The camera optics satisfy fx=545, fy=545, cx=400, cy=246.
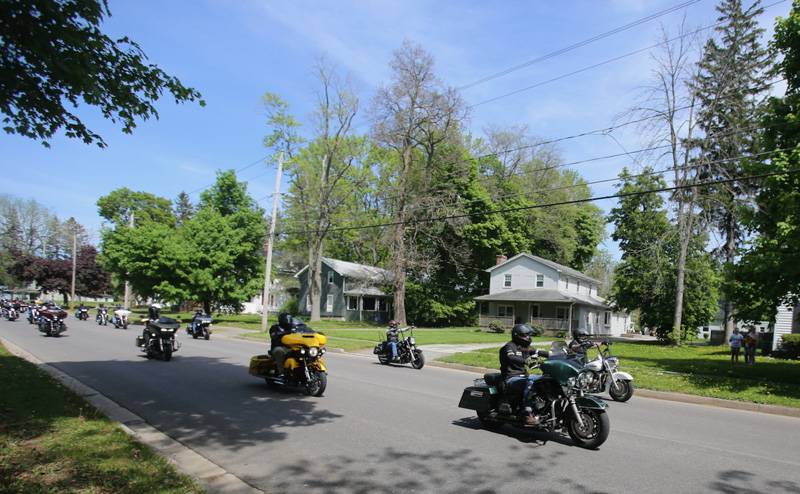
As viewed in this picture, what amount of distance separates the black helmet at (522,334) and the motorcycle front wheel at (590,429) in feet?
3.92

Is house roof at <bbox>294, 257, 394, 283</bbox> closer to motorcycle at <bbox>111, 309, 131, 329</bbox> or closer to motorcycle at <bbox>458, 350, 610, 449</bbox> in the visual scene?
motorcycle at <bbox>111, 309, 131, 329</bbox>

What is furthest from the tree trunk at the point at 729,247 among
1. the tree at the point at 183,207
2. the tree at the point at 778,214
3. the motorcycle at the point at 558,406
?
the tree at the point at 183,207

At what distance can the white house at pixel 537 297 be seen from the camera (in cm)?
4434

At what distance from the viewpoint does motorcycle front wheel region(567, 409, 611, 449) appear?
22.9ft

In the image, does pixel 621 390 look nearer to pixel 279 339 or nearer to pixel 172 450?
pixel 279 339

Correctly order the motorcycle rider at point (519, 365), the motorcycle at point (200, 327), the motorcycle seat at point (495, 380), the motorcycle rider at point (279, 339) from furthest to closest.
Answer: the motorcycle at point (200, 327), the motorcycle rider at point (279, 339), the motorcycle seat at point (495, 380), the motorcycle rider at point (519, 365)

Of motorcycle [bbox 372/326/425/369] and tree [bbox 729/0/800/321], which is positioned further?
motorcycle [bbox 372/326/425/369]

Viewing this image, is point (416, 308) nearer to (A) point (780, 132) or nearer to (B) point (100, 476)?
(A) point (780, 132)

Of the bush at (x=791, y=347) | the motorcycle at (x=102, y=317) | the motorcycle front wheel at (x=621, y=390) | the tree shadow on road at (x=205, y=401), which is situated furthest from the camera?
the motorcycle at (x=102, y=317)

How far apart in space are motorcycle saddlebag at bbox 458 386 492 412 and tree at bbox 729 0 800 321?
30.4ft

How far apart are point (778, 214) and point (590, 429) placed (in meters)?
10.1

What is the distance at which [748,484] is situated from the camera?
5852mm

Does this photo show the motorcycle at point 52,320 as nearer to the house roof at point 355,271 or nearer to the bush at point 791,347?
the house roof at point 355,271

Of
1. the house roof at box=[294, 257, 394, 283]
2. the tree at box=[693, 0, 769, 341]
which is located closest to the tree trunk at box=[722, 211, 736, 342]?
the tree at box=[693, 0, 769, 341]
